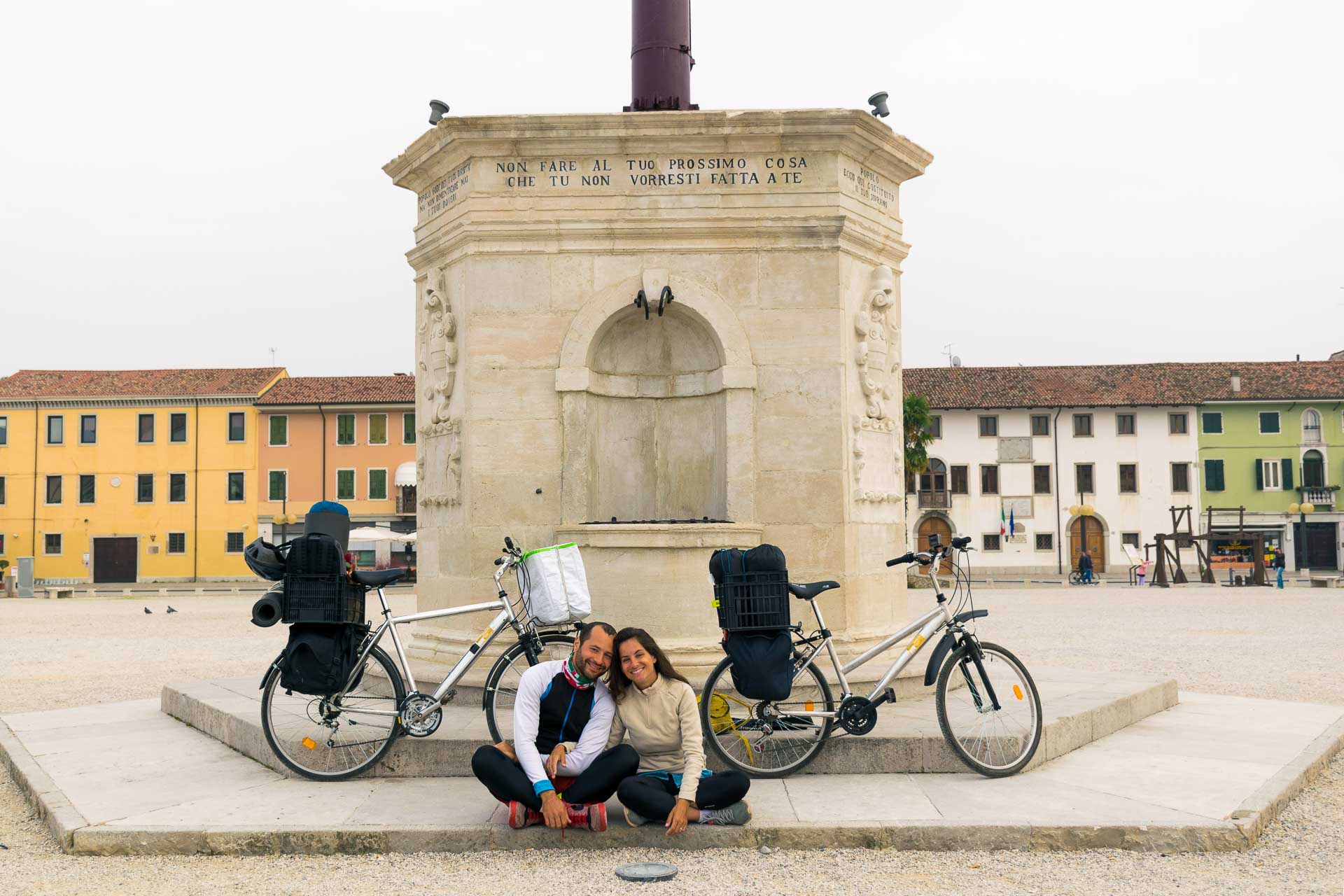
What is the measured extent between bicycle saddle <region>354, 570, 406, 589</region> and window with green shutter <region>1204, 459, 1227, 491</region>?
5818 centimetres

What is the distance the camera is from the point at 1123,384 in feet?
192

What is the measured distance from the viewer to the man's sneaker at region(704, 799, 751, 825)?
5730mm

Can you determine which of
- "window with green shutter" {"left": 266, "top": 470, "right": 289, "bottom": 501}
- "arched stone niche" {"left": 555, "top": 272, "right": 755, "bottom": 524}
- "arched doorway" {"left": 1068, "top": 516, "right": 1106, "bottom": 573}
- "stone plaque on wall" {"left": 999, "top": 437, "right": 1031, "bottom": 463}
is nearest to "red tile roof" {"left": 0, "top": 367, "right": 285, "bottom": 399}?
"window with green shutter" {"left": 266, "top": 470, "right": 289, "bottom": 501}

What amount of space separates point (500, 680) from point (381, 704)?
71 cm

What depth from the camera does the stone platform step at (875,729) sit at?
22.6ft

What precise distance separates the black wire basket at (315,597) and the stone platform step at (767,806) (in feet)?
3.26

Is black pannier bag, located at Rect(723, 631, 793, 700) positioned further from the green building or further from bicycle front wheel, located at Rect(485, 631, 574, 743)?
the green building

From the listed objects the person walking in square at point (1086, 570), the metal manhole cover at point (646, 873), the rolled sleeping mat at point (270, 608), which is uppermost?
the rolled sleeping mat at point (270, 608)

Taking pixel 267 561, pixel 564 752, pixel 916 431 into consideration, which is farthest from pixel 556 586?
pixel 916 431

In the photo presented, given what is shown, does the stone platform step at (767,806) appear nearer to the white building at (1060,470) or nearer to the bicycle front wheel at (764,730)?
the bicycle front wheel at (764,730)

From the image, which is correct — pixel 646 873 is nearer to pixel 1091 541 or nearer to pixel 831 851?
pixel 831 851

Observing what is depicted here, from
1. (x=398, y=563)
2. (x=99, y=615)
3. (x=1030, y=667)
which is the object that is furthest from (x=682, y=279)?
(x=398, y=563)

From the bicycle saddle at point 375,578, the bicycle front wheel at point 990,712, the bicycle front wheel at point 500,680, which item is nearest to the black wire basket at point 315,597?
the bicycle saddle at point 375,578

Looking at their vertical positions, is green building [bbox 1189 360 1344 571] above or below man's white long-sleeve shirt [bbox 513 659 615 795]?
above
